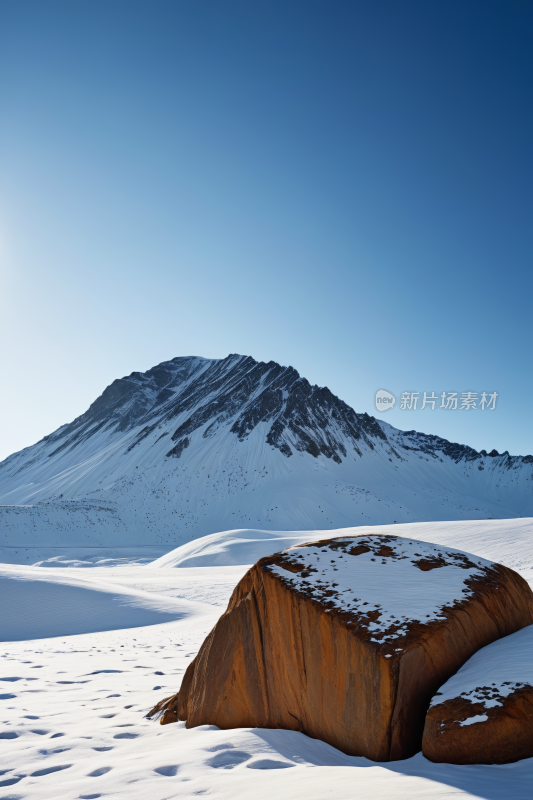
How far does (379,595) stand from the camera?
3.07m

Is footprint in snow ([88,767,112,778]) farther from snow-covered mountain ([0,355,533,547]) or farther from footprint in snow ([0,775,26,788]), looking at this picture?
snow-covered mountain ([0,355,533,547])

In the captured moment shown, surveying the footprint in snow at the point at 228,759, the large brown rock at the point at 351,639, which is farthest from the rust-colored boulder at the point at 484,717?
the footprint in snow at the point at 228,759

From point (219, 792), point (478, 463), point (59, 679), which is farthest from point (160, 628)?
point (478, 463)

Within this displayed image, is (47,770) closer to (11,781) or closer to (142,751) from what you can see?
(11,781)

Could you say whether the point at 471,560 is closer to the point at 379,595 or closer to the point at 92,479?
the point at 379,595

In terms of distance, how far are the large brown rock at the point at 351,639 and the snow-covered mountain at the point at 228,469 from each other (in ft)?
119

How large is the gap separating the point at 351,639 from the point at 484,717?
76cm

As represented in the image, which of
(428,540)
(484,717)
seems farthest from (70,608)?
(428,540)

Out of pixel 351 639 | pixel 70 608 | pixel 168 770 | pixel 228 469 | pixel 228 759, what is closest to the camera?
pixel 168 770

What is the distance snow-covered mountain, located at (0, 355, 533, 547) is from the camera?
44.2m

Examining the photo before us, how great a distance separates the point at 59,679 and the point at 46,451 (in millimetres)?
86433

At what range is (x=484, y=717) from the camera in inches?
86.6

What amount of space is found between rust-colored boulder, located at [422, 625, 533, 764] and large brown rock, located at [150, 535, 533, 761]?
0.22m

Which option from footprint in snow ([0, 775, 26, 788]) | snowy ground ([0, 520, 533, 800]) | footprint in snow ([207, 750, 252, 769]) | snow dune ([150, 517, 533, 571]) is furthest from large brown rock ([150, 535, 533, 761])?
snow dune ([150, 517, 533, 571])
